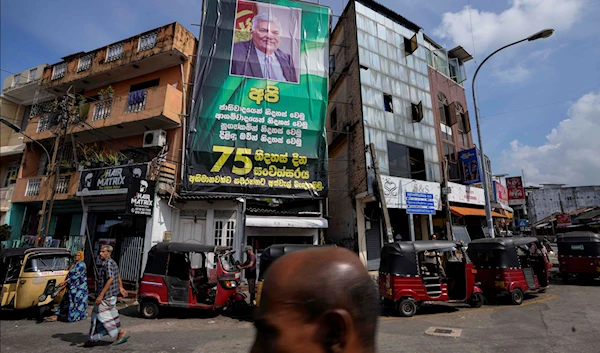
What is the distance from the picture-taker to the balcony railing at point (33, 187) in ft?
51.7

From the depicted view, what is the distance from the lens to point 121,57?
1531cm

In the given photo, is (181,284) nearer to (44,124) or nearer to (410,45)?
(44,124)

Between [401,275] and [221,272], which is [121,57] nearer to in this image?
[221,272]

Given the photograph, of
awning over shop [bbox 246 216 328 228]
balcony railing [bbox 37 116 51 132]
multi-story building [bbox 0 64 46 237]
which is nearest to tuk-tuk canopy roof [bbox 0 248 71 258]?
awning over shop [bbox 246 216 328 228]

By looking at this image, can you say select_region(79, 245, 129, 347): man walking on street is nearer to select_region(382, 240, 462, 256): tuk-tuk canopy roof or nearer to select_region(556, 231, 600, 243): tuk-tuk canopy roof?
select_region(382, 240, 462, 256): tuk-tuk canopy roof

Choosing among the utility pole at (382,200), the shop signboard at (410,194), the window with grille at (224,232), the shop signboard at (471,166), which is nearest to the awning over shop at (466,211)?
the shop signboard at (410,194)

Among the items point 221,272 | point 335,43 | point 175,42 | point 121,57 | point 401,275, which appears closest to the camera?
point 401,275

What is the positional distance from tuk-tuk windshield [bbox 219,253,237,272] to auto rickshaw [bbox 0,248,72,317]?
14.3 feet

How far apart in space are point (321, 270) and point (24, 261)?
424 inches

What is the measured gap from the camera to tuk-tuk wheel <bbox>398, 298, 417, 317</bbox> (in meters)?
7.63

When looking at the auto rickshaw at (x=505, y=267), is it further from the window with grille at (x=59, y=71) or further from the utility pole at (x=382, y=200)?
the window with grille at (x=59, y=71)

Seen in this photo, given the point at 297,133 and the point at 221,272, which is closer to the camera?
the point at 221,272

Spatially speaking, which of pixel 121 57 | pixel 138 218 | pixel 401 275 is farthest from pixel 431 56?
pixel 138 218

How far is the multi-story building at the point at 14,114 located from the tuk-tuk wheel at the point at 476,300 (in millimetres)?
22846
